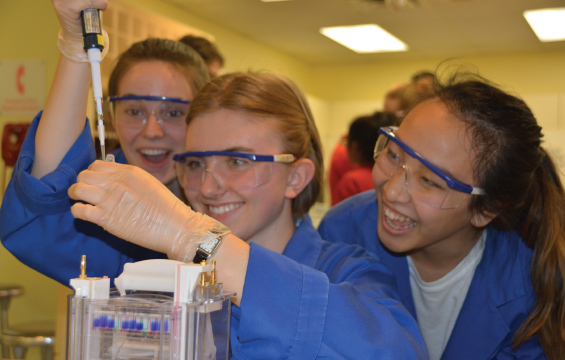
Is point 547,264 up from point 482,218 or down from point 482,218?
down

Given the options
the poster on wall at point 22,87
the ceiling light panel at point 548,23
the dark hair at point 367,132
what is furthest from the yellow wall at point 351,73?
the dark hair at point 367,132

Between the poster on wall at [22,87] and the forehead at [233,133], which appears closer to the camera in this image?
the forehead at [233,133]

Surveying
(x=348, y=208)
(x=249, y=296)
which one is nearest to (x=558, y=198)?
(x=348, y=208)

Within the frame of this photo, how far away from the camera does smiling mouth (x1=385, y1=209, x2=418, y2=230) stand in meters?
1.57

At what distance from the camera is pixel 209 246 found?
3.31 ft

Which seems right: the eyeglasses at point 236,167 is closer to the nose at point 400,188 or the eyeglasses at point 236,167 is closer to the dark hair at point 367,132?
the nose at point 400,188

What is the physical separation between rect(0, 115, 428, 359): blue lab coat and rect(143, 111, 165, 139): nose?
0.45 meters

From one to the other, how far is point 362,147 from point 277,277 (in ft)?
6.86

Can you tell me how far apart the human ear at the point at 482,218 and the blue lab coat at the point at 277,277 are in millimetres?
320

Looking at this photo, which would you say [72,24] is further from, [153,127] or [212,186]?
[153,127]

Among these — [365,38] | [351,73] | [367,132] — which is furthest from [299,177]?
[351,73]

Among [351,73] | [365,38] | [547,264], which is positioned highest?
[365,38]

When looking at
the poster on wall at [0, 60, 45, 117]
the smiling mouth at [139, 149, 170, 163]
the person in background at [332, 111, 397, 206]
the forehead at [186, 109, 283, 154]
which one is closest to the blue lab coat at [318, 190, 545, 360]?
the forehead at [186, 109, 283, 154]

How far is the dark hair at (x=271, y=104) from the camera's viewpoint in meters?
1.51
